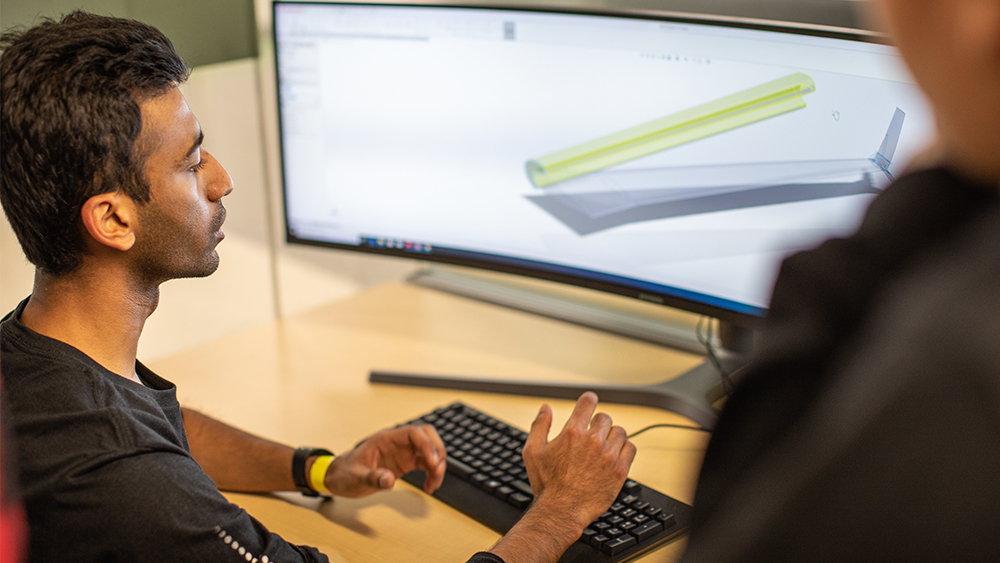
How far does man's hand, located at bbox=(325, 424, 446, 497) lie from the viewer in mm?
946

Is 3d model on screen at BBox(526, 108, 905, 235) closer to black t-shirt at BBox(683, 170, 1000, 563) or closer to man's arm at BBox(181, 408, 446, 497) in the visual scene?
man's arm at BBox(181, 408, 446, 497)

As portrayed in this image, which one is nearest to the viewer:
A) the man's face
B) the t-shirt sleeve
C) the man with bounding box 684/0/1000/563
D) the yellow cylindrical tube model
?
the man with bounding box 684/0/1000/563

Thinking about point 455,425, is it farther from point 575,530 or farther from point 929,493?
point 929,493

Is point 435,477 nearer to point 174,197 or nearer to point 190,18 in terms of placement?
point 174,197

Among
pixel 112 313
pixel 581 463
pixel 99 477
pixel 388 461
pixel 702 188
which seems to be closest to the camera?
pixel 99 477

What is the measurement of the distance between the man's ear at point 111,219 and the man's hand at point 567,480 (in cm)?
42

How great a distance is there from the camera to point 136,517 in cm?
66

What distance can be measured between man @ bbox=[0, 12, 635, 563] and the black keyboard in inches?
1.0

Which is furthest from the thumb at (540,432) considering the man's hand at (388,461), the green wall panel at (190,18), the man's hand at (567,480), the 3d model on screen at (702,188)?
the green wall panel at (190,18)

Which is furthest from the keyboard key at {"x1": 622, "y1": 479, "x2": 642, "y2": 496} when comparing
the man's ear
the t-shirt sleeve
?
the man's ear

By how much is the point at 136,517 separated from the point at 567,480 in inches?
15.5

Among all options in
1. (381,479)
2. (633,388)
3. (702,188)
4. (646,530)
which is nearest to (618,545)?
(646,530)

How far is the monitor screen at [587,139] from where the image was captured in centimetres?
99

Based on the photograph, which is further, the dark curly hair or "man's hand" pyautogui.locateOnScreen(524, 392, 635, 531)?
"man's hand" pyautogui.locateOnScreen(524, 392, 635, 531)
